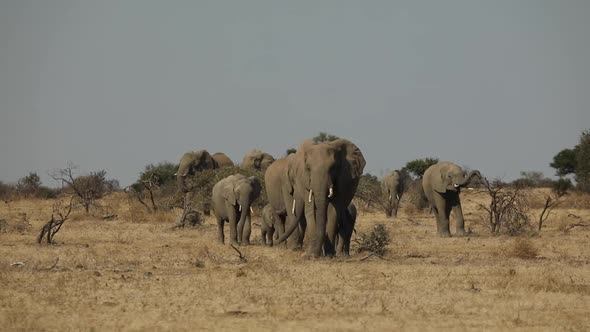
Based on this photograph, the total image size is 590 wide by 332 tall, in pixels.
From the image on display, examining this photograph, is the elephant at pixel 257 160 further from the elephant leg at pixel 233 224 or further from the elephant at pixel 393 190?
the elephant leg at pixel 233 224

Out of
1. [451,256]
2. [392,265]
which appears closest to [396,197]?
[451,256]

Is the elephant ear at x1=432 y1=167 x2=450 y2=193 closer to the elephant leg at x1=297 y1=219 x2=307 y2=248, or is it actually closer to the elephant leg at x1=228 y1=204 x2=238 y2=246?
the elephant leg at x1=228 y1=204 x2=238 y2=246

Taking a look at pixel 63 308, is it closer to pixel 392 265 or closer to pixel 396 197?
pixel 392 265

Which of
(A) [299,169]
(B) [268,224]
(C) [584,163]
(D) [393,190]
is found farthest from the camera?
(C) [584,163]

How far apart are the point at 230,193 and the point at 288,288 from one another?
10964 millimetres

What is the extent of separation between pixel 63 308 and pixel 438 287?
211 inches

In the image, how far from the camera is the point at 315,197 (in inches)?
774

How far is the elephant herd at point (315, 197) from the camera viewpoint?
19.8 m

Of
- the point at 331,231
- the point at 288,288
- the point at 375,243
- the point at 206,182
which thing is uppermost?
the point at 206,182

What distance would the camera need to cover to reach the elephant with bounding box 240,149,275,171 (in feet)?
150

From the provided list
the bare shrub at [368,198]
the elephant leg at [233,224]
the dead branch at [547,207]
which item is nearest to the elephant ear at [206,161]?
the bare shrub at [368,198]

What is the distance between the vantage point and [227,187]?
26.2 metres

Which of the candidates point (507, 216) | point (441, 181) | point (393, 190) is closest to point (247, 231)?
point (441, 181)

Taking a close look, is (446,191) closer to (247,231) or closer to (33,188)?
(247,231)
